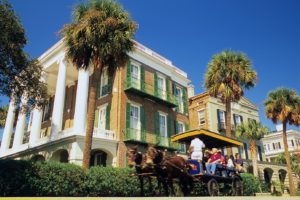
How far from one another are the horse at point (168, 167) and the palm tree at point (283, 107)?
23.5m

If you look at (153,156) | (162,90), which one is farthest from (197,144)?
(162,90)

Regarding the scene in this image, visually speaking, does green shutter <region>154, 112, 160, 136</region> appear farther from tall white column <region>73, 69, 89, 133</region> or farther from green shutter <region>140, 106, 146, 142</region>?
tall white column <region>73, 69, 89, 133</region>

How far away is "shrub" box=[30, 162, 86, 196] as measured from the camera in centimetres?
1378

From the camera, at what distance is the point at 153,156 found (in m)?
9.84

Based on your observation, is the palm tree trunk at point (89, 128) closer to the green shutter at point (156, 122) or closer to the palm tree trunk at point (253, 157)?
the green shutter at point (156, 122)

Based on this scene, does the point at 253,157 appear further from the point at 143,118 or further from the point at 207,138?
the point at 207,138

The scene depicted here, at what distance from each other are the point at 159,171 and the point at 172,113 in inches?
765

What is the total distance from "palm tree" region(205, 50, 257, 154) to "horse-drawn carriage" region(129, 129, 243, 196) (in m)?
10.0

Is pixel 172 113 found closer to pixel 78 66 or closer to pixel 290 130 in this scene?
pixel 78 66

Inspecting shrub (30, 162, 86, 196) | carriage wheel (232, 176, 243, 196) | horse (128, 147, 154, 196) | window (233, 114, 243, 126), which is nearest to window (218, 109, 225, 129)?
Result: window (233, 114, 243, 126)

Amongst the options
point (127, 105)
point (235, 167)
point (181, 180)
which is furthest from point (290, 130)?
point (181, 180)

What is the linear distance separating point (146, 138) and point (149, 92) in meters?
4.57

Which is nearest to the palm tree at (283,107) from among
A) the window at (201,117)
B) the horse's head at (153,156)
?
the window at (201,117)

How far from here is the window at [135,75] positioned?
26.3 metres
